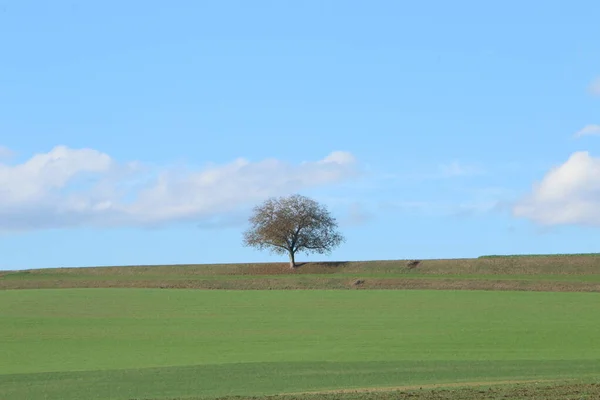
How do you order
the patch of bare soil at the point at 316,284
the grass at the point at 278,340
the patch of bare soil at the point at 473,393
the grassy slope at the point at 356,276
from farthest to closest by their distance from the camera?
the grassy slope at the point at 356,276
the patch of bare soil at the point at 316,284
the grass at the point at 278,340
the patch of bare soil at the point at 473,393

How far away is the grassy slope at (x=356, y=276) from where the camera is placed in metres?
63.5

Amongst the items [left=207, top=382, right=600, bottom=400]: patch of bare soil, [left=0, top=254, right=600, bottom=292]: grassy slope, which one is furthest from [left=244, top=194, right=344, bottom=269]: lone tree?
[left=207, top=382, right=600, bottom=400]: patch of bare soil

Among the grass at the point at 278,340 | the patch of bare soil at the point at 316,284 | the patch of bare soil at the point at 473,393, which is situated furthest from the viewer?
the patch of bare soil at the point at 316,284

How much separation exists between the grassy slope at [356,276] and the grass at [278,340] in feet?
14.2

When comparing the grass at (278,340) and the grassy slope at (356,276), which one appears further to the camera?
the grassy slope at (356,276)

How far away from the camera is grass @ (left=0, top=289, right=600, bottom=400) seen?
28.3 m

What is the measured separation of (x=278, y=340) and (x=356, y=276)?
30883 mm

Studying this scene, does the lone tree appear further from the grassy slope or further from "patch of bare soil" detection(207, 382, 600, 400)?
"patch of bare soil" detection(207, 382, 600, 400)

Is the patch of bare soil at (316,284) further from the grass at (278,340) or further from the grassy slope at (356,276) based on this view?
the grass at (278,340)

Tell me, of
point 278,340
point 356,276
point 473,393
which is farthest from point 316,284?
point 473,393

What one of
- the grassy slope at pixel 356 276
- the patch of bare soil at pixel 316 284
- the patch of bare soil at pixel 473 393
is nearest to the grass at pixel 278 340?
the patch of bare soil at pixel 473 393

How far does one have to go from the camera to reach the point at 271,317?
48.8 meters

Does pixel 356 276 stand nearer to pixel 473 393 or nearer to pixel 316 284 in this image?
pixel 316 284

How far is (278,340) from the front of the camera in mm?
40562
